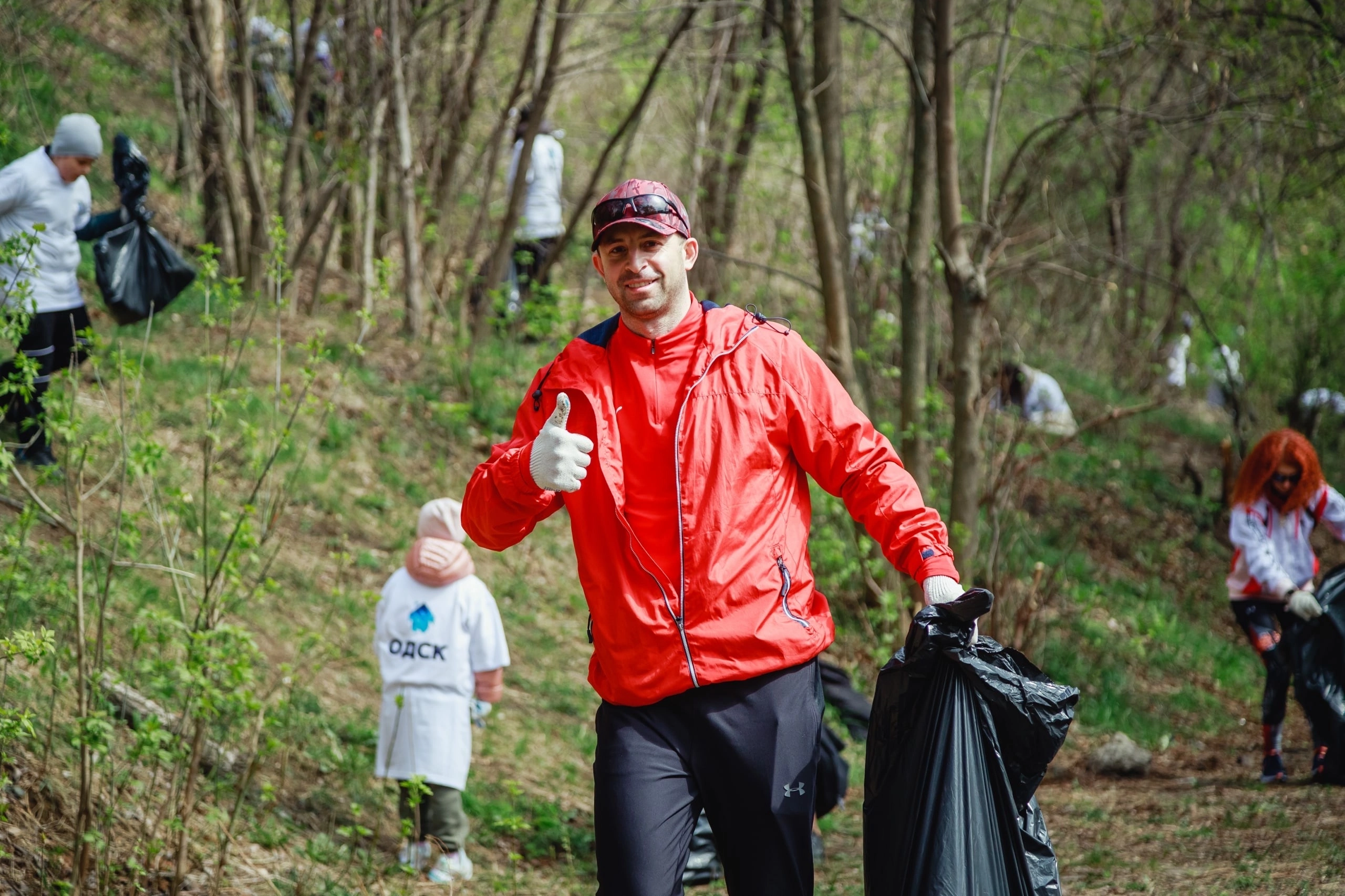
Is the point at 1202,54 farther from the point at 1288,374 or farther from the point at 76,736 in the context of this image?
the point at 76,736

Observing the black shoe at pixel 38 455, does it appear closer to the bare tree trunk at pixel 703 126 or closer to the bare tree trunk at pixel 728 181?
the bare tree trunk at pixel 703 126

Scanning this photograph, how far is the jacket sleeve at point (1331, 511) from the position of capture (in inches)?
232

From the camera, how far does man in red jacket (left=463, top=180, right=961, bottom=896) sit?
2.72 meters

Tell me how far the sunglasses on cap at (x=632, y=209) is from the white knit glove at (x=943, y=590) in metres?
1.02

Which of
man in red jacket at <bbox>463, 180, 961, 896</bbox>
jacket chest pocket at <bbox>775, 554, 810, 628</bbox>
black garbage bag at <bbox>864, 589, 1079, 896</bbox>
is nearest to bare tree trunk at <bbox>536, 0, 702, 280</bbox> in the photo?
man in red jacket at <bbox>463, 180, 961, 896</bbox>

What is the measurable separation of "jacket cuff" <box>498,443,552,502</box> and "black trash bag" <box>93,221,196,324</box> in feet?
13.5

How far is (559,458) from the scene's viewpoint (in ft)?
8.72

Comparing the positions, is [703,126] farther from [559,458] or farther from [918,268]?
[559,458]

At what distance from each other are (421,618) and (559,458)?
2279 millimetres

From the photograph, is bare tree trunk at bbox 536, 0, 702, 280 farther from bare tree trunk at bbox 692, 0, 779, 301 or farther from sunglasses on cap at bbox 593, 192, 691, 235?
sunglasses on cap at bbox 593, 192, 691, 235

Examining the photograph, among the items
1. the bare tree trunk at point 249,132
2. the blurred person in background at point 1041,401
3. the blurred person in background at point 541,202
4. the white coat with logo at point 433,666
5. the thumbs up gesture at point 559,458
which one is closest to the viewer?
the thumbs up gesture at point 559,458

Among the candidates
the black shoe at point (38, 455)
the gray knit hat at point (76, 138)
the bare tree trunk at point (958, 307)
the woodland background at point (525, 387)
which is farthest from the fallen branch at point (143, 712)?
the bare tree trunk at point (958, 307)

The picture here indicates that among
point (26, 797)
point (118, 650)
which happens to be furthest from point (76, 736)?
point (118, 650)

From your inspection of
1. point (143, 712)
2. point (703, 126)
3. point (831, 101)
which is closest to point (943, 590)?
point (143, 712)
